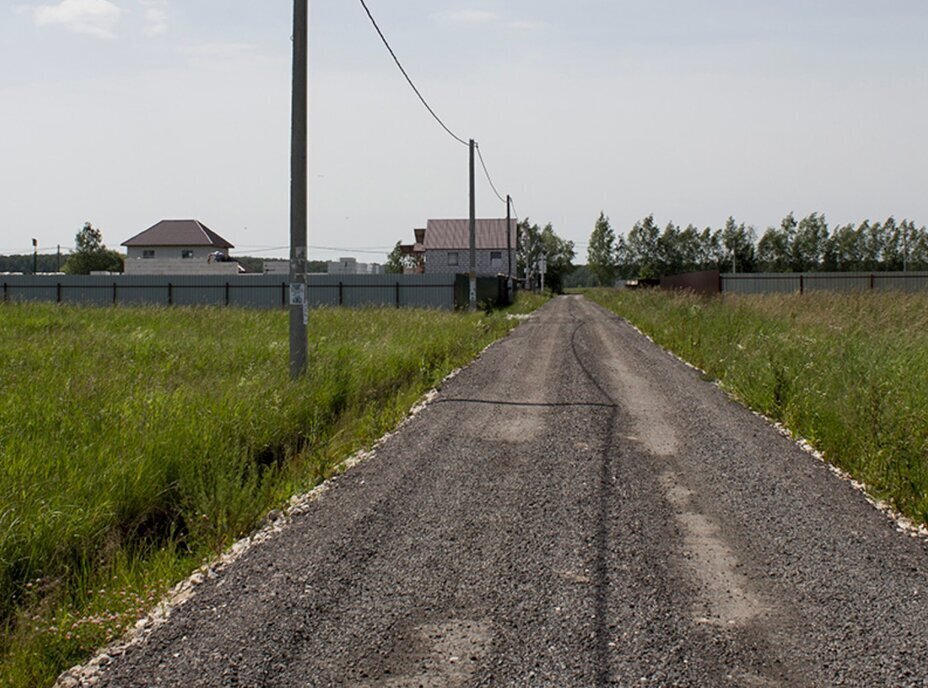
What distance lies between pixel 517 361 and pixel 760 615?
12.6m

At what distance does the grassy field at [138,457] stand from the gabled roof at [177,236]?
210 ft

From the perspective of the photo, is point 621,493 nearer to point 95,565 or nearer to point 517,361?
point 95,565

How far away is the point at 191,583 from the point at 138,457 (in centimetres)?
168

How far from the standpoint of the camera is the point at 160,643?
3.71m

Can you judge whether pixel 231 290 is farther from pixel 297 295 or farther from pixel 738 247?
pixel 738 247

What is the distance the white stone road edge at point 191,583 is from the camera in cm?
349

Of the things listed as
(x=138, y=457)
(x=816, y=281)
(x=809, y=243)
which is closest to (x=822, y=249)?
(x=809, y=243)

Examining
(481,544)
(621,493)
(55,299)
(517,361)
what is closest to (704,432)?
(621,493)

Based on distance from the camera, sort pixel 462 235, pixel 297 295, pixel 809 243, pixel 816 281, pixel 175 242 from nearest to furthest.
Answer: pixel 297 295 → pixel 816 281 → pixel 175 242 → pixel 462 235 → pixel 809 243

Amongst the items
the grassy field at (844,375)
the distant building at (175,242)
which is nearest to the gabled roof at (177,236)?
the distant building at (175,242)

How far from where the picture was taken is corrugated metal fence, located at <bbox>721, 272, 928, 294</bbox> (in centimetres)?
3397

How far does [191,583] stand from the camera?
14.8 feet

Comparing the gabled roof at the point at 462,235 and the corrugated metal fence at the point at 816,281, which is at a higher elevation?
the gabled roof at the point at 462,235

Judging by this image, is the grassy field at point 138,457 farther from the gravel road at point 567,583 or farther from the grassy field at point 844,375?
the grassy field at point 844,375
